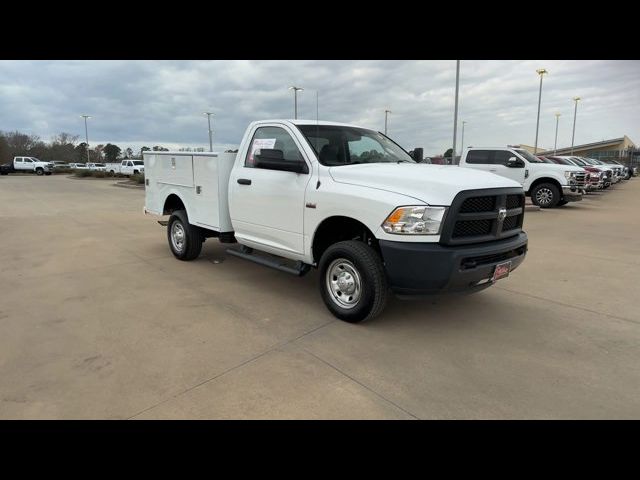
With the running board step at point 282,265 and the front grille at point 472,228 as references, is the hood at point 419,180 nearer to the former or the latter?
the front grille at point 472,228

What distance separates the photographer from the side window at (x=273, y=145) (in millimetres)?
4867

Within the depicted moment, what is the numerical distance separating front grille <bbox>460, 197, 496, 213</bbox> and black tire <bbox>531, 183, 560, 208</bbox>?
40.2 feet

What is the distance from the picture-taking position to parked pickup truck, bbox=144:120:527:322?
3.69m

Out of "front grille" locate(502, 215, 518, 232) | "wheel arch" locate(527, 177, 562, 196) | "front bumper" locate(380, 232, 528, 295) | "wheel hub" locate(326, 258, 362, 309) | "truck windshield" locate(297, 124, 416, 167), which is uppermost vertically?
"truck windshield" locate(297, 124, 416, 167)

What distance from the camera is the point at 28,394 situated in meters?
3.02

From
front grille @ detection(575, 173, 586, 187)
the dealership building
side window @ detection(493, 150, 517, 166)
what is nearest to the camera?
front grille @ detection(575, 173, 586, 187)

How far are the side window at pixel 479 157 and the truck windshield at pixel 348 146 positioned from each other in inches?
419

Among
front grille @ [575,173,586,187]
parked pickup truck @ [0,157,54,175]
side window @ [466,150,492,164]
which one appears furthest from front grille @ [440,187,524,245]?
parked pickup truck @ [0,157,54,175]

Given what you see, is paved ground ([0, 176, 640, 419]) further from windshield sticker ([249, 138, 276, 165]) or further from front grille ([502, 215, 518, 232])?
windshield sticker ([249, 138, 276, 165])

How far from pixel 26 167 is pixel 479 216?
54.3m

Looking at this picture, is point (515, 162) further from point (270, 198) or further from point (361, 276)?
point (361, 276)

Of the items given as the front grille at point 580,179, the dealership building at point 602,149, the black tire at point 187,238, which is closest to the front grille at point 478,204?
Result: the black tire at point 187,238

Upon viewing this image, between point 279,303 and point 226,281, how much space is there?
46.5 inches
